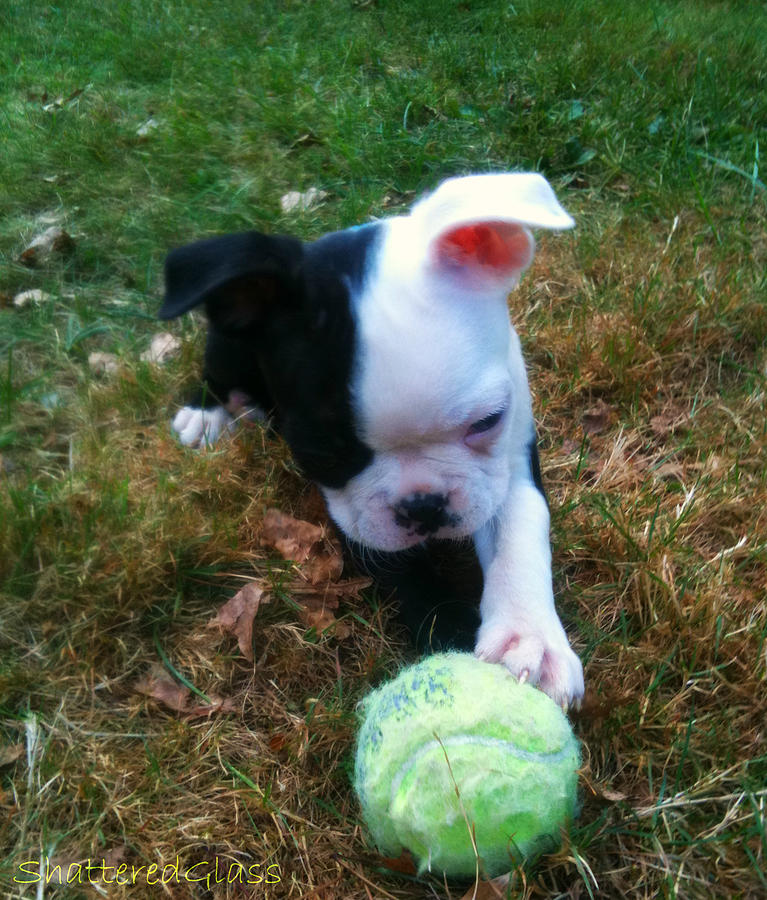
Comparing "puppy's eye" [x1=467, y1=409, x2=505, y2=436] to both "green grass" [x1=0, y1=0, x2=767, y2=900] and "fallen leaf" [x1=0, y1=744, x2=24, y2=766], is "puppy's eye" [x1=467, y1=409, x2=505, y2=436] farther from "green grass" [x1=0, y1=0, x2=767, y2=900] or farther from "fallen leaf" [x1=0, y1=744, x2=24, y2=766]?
"fallen leaf" [x1=0, y1=744, x2=24, y2=766]

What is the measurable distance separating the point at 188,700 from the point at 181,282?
994mm

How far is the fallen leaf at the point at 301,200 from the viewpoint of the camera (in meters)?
4.03

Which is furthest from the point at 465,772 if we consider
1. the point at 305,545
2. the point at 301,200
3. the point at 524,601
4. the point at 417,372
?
the point at 301,200

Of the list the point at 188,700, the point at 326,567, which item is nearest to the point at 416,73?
the point at 326,567

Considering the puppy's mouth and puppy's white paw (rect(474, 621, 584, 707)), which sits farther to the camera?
the puppy's mouth

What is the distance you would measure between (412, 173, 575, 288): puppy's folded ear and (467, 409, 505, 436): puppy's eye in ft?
1.01

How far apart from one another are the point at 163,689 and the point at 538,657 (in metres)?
0.91

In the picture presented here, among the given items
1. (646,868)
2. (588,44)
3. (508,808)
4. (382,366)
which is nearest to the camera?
(508,808)

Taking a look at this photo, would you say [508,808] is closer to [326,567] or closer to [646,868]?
[646,868]

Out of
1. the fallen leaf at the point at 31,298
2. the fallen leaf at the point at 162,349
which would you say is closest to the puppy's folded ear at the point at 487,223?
the fallen leaf at the point at 162,349

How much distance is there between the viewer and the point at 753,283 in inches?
130

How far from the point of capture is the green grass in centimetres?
179

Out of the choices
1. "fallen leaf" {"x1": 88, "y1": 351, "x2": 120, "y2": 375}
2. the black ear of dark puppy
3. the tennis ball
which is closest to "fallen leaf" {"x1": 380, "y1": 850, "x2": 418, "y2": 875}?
the tennis ball

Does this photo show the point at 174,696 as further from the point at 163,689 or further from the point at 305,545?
the point at 305,545
